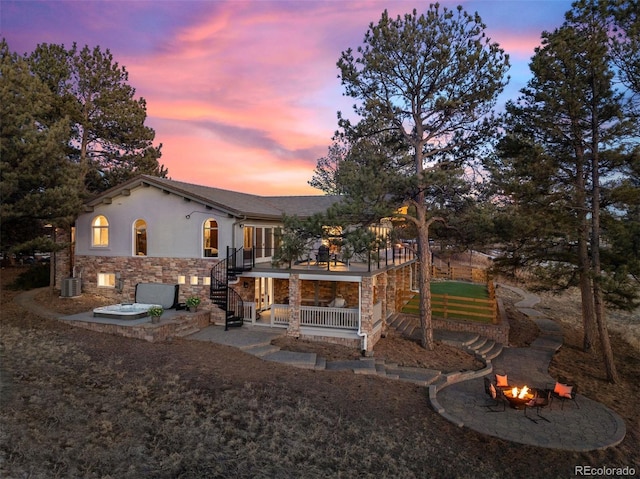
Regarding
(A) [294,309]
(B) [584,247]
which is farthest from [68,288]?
(B) [584,247]

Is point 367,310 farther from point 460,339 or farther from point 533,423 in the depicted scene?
point 533,423

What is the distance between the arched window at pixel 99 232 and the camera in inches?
674

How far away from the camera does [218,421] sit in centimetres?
723

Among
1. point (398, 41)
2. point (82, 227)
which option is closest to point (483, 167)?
point (398, 41)

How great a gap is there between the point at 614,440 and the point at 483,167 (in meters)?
8.94

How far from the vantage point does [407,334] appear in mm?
15867

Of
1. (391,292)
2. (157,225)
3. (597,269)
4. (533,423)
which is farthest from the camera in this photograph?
(391,292)

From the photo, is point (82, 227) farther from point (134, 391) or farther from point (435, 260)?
point (435, 260)

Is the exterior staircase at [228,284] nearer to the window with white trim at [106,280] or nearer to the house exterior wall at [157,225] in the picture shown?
the house exterior wall at [157,225]

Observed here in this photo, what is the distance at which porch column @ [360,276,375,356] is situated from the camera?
13.3 m

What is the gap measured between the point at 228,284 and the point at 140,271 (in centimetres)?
450

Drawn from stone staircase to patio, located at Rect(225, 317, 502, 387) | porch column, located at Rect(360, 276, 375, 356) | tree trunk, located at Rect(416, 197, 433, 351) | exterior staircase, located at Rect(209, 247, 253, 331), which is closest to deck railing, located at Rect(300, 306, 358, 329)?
porch column, located at Rect(360, 276, 375, 356)

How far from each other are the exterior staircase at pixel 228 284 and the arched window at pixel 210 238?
0.73m

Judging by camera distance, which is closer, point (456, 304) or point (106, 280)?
point (106, 280)
